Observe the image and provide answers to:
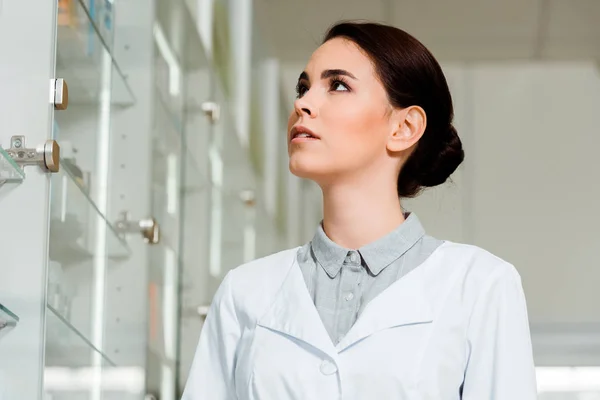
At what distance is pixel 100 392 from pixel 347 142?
0.87 m

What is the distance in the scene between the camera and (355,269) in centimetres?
162

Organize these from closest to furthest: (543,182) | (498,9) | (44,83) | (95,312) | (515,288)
Result: (515,288) → (44,83) → (95,312) → (543,182) → (498,9)

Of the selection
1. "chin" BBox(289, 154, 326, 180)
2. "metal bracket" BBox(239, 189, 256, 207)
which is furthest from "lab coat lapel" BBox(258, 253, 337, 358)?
"metal bracket" BBox(239, 189, 256, 207)

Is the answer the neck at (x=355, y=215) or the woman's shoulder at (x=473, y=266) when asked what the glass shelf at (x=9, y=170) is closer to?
the neck at (x=355, y=215)

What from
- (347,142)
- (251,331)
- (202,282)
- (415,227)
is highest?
(347,142)

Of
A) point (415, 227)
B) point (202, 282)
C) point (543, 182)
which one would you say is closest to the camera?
point (415, 227)

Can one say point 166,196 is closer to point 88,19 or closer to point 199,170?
point 199,170

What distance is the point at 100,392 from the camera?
2305 mm

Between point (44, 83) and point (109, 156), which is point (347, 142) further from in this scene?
point (109, 156)

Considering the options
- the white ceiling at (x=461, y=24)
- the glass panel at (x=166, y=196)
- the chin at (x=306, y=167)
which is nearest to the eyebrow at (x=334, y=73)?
the chin at (x=306, y=167)

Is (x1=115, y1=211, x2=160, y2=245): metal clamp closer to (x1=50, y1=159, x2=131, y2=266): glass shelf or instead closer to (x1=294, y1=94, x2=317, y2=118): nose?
(x1=50, y1=159, x2=131, y2=266): glass shelf

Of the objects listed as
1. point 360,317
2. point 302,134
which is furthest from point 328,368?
point 302,134

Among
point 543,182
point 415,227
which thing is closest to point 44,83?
point 415,227

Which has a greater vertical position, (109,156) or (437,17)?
(437,17)
